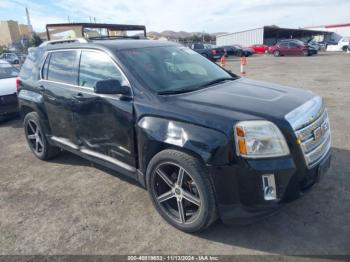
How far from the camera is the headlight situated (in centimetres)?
244

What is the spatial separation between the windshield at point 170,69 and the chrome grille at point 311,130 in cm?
114

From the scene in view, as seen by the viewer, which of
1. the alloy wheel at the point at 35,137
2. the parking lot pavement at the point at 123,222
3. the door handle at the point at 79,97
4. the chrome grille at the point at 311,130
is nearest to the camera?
the chrome grille at the point at 311,130

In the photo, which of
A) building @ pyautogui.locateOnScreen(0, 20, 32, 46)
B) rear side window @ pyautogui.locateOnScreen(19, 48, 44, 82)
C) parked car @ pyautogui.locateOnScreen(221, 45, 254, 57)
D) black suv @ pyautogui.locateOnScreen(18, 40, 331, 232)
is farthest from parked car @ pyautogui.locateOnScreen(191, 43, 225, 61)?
building @ pyautogui.locateOnScreen(0, 20, 32, 46)

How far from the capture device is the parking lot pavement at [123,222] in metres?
2.73

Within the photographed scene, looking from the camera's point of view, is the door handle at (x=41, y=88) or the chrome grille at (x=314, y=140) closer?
the chrome grille at (x=314, y=140)

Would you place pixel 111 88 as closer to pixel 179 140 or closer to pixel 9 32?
pixel 179 140

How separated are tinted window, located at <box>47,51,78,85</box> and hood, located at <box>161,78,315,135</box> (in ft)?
5.53

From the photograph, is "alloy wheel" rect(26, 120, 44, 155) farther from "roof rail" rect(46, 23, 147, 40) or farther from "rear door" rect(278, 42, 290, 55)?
"rear door" rect(278, 42, 290, 55)

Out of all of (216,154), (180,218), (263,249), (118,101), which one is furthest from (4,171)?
(263,249)

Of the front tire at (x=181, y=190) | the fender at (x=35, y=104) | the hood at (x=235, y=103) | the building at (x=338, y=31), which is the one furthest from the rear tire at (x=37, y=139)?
the building at (x=338, y=31)

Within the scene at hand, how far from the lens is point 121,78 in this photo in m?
3.27

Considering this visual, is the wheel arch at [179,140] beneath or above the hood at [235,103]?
beneath

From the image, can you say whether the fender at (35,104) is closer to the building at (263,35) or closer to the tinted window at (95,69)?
the tinted window at (95,69)

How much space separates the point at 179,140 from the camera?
8.76 feet
